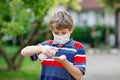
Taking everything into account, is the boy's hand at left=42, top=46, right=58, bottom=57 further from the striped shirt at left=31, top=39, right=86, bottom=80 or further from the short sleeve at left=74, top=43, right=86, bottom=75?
the short sleeve at left=74, top=43, right=86, bottom=75

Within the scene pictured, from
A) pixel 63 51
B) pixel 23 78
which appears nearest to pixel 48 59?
pixel 63 51

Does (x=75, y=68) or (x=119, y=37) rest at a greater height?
(x=75, y=68)

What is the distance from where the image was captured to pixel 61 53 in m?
4.45

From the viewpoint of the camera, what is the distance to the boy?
14.3 ft

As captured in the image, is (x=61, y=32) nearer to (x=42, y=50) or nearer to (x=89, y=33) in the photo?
(x=42, y=50)

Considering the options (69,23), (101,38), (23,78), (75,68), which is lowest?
(101,38)

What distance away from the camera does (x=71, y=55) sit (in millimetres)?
4473

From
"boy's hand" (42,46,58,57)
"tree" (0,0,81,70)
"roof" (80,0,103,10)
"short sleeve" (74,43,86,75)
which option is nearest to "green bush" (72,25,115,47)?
"roof" (80,0,103,10)

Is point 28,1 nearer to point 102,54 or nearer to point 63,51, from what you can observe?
point 63,51

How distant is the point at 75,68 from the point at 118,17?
117ft

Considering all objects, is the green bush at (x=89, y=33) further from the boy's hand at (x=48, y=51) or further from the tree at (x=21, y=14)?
the boy's hand at (x=48, y=51)

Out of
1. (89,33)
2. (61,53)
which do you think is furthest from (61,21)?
(89,33)

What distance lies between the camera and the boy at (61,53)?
436cm

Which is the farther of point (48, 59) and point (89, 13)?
point (89, 13)
